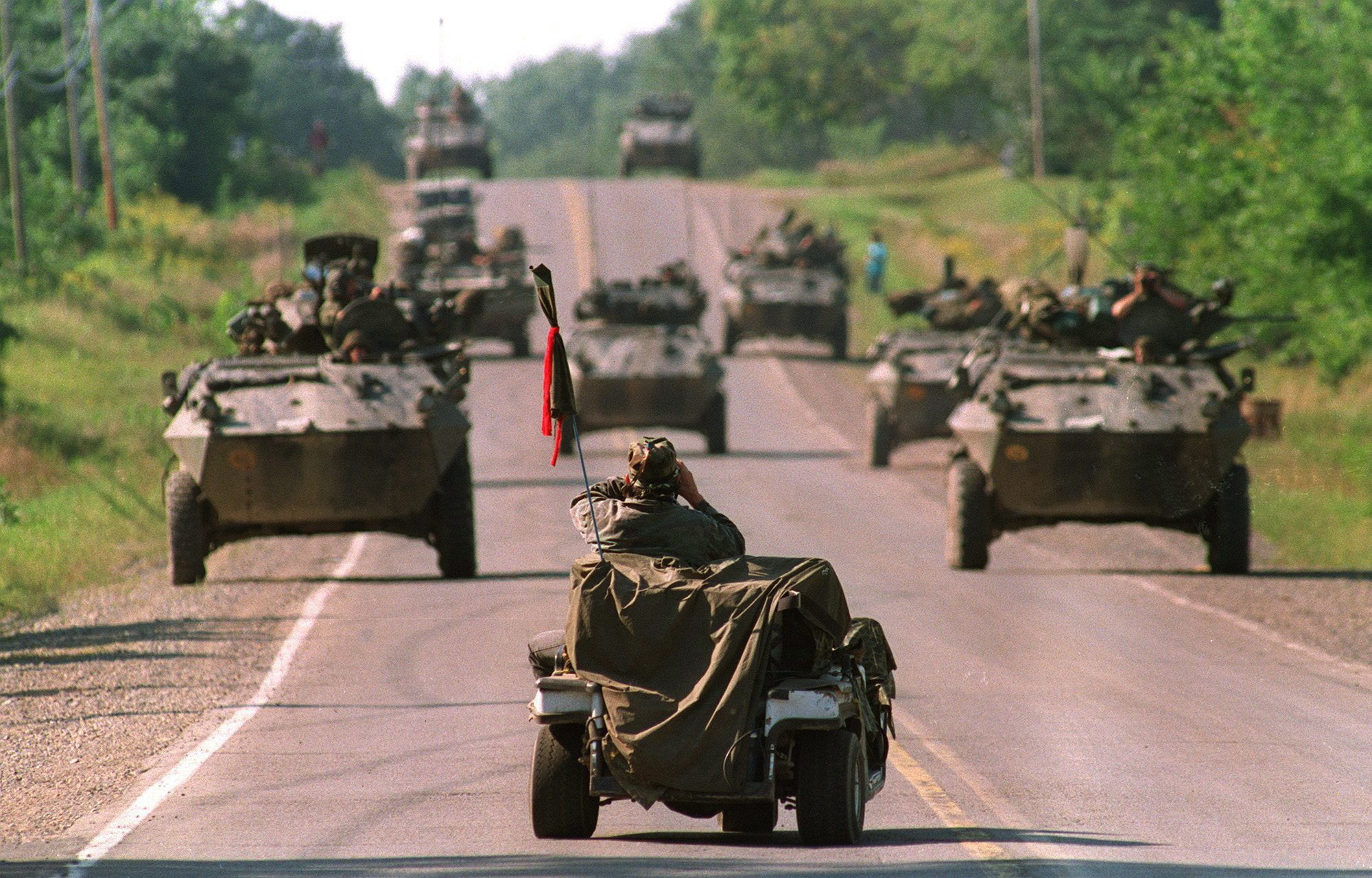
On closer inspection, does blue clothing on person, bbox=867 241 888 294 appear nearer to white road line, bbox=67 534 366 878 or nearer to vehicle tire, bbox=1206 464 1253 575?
vehicle tire, bbox=1206 464 1253 575

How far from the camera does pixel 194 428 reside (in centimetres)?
1681

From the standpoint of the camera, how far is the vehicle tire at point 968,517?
698 inches

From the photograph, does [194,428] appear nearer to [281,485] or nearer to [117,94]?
[281,485]

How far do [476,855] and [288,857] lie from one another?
0.72 metres

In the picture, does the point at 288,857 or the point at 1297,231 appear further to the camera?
the point at 1297,231

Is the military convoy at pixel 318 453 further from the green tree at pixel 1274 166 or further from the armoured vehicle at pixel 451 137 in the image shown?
the armoured vehicle at pixel 451 137

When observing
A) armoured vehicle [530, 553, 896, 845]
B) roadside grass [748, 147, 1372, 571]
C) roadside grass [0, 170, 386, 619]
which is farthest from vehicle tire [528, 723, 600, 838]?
roadside grass [748, 147, 1372, 571]

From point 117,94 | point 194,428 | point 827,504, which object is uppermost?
point 117,94

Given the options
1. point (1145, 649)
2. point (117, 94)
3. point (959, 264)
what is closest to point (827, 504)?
point (1145, 649)

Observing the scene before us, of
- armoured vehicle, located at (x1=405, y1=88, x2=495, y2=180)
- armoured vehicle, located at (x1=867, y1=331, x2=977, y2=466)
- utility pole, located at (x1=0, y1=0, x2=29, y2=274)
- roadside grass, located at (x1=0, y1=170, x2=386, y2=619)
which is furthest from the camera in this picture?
armoured vehicle, located at (x1=405, y1=88, x2=495, y2=180)

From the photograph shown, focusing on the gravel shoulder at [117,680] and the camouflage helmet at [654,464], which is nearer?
the camouflage helmet at [654,464]

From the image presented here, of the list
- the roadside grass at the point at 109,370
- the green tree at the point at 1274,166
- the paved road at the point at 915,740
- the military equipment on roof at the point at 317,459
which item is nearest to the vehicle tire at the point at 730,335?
the green tree at the point at 1274,166

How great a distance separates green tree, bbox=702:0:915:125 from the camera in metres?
87.9

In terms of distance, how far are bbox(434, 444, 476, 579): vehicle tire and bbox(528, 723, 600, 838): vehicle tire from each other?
→ 926 cm
